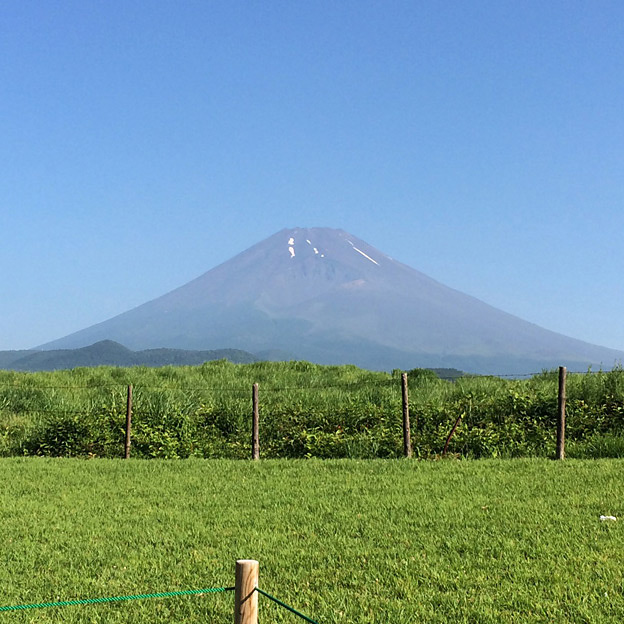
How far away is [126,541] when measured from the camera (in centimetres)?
899

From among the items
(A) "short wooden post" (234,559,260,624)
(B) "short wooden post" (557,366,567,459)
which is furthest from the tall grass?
(A) "short wooden post" (234,559,260,624)

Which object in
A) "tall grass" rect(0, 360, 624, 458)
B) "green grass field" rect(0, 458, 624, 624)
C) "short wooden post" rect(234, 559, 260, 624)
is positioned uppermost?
"short wooden post" rect(234, 559, 260, 624)

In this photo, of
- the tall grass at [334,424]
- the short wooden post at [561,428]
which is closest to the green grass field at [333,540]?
the short wooden post at [561,428]

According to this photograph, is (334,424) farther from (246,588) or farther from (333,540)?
(246,588)

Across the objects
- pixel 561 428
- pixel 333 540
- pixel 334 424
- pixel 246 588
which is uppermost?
pixel 246 588

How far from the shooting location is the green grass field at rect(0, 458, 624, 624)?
6.67 meters

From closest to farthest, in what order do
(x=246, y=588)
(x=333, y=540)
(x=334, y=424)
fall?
(x=246, y=588), (x=333, y=540), (x=334, y=424)

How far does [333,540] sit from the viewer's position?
8781 mm

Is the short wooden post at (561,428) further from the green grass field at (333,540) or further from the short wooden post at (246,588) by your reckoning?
the short wooden post at (246,588)

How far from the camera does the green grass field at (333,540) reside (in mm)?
6672

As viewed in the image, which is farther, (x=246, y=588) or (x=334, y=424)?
(x=334, y=424)

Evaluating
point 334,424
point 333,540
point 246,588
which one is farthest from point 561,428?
point 246,588

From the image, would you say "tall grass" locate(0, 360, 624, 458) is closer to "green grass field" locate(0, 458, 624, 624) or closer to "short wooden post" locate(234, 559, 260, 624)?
"green grass field" locate(0, 458, 624, 624)

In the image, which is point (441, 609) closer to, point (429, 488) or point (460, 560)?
point (460, 560)
